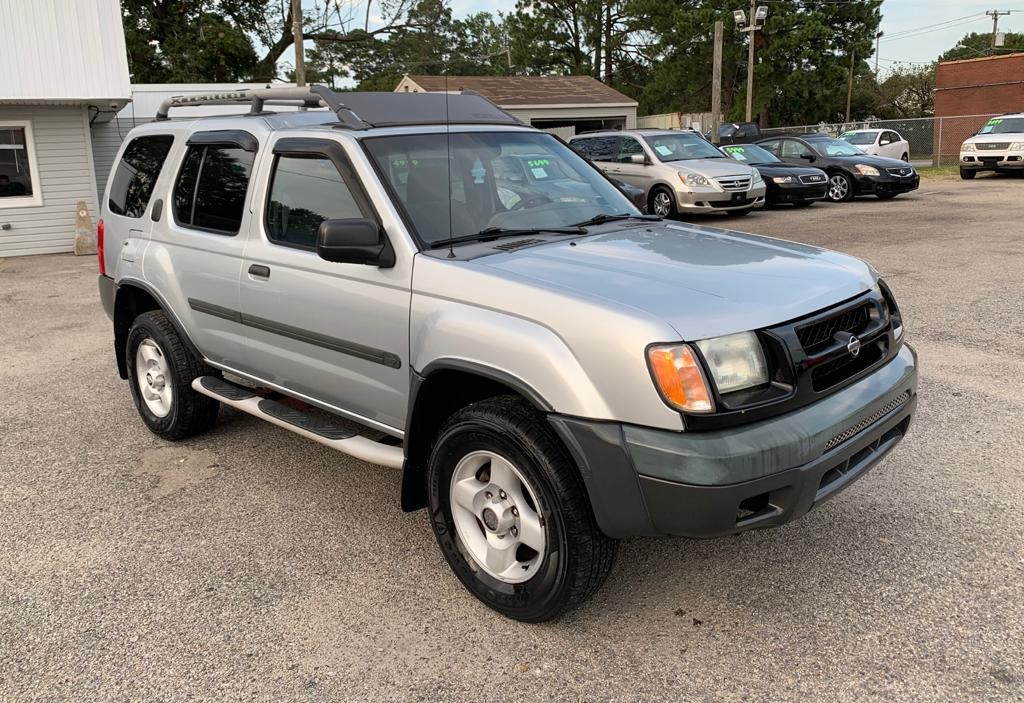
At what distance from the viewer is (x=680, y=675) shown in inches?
114

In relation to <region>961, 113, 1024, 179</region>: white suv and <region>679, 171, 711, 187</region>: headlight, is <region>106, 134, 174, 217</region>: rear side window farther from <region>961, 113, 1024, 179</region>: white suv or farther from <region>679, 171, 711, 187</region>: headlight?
<region>961, 113, 1024, 179</region>: white suv

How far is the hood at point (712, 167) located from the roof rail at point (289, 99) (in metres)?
11.8

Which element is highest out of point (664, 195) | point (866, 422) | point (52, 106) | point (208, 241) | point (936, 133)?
point (52, 106)

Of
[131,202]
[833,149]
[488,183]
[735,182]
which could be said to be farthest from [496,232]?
[833,149]

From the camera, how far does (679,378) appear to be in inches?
108

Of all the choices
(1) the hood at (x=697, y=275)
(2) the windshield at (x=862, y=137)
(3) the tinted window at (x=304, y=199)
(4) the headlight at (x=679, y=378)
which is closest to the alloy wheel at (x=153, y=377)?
(3) the tinted window at (x=304, y=199)

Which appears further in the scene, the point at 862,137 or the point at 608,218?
the point at 862,137

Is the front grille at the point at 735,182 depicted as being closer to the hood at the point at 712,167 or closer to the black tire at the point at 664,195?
the hood at the point at 712,167

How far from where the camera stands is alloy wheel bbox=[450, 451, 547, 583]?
313 centimetres

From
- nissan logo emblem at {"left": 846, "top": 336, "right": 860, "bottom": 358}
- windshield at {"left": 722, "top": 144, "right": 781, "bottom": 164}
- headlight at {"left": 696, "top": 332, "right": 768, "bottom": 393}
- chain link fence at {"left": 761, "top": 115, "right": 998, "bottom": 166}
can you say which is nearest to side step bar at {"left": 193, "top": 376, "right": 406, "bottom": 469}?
headlight at {"left": 696, "top": 332, "right": 768, "bottom": 393}

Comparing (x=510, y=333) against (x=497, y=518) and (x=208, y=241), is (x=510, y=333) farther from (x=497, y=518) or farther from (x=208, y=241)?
(x=208, y=241)

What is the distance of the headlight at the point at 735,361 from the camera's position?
2.80m

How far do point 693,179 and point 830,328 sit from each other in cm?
1304

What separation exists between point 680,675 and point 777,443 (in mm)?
848
